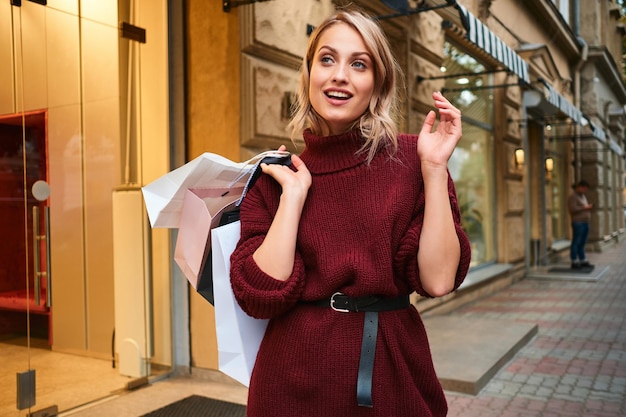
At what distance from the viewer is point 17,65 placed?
3.79 metres

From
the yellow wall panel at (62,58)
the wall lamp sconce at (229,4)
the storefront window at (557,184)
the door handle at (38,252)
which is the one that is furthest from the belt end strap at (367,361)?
the storefront window at (557,184)

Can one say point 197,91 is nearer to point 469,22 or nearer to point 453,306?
point 469,22

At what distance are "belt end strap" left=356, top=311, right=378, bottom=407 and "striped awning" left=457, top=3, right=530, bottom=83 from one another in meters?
5.24

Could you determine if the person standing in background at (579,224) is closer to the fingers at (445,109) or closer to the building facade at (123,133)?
the building facade at (123,133)

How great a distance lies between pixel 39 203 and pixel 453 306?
19.1 feet

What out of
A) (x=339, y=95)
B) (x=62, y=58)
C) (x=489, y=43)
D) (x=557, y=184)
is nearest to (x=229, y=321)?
(x=339, y=95)

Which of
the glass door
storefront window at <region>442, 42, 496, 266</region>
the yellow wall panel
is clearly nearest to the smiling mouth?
the glass door

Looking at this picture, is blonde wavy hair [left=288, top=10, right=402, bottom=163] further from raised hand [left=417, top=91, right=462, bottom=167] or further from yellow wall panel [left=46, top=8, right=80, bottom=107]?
yellow wall panel [left=46, top=8, right=80, bottom=107]

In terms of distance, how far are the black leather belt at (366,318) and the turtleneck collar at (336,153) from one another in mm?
338

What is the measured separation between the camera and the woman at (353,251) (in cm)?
153

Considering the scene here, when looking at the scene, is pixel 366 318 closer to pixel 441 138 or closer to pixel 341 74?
pixel 441 138

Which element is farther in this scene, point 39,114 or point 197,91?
point 197,91

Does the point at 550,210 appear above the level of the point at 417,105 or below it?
below

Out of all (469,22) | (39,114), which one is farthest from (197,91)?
(469,22)
